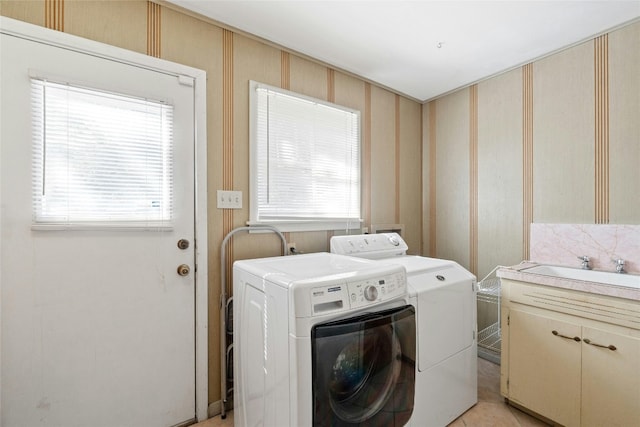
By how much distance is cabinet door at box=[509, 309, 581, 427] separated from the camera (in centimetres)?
158

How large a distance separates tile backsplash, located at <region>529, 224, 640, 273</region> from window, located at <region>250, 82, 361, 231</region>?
141 centimetres

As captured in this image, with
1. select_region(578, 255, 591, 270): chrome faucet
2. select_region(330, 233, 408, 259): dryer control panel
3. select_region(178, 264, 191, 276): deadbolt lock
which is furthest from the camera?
select_region(330, 233, 408, 259): dryer control panel

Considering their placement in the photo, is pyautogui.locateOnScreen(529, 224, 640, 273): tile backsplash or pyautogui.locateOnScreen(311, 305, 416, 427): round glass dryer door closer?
pyautogui.locateOnScreen(311, 305, 416, 427): round glass dryer door

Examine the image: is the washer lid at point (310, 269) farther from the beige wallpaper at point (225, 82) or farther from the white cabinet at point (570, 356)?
the white cabinet at point (570, 356)

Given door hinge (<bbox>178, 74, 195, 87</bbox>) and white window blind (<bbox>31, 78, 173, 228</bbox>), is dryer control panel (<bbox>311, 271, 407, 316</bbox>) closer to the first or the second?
white window blind (<bbox>31, 78, 173, 228</bbox>)

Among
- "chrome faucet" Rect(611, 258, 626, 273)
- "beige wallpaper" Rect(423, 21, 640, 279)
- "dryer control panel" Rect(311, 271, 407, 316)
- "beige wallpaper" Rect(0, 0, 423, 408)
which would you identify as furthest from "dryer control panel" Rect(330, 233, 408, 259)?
"chrome faucet" Rect(611, 258, 626, 273)

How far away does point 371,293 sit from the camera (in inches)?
50.9

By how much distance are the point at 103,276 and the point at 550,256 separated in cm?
290

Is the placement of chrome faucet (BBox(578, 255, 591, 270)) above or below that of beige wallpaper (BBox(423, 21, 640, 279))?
below

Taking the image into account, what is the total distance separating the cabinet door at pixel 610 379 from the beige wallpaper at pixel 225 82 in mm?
1628

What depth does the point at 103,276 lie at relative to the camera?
1486 mm

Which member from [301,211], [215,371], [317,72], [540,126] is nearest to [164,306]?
[215,371]

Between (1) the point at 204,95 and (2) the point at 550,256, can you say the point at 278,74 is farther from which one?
(2) the point at 550,256

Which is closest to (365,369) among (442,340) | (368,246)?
(442,340)
